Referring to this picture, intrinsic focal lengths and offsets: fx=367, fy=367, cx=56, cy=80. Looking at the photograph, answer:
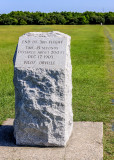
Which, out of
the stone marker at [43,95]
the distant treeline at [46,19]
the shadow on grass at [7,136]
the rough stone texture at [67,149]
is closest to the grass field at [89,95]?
the rough stone texture at [67,149]

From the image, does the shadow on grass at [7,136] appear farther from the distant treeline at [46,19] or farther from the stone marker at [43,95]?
the distant treeline at [46,19]

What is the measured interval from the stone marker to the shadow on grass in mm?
236

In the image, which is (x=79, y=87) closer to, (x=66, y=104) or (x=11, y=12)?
(x=66, y=104)

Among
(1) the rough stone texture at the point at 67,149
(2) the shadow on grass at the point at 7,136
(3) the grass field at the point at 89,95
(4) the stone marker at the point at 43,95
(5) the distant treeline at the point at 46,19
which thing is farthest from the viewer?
(5) the distant treeline at the point at 46,19

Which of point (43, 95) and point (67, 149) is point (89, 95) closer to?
point (67, 149)

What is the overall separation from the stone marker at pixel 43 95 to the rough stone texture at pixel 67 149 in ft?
0.54

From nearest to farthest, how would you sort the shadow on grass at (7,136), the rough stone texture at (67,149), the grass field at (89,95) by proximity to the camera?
the rough stone texture at (67,149)
the shadow on grass at (7,136)
the grass field at (89,95)

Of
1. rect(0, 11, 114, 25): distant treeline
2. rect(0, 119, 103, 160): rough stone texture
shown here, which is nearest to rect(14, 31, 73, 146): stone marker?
rect(0, 119, 103, 160): rough stone texture

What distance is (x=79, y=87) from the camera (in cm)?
1225

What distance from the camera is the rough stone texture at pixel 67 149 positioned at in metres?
6.34

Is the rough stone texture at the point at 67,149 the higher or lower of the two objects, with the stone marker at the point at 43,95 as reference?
lower

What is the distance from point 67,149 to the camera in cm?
663

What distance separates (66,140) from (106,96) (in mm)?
4394

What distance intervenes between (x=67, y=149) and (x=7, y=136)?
138 cm
